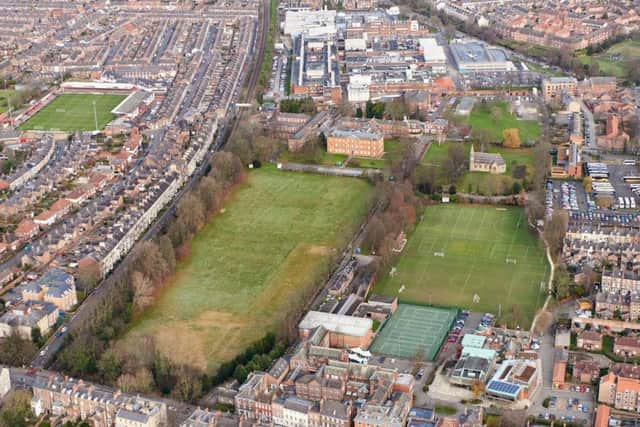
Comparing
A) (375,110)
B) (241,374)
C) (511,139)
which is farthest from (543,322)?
(375,110)

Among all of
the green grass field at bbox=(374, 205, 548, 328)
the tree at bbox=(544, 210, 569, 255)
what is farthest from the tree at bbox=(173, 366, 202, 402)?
the tree at bbox=(544, 210, 569, 255)

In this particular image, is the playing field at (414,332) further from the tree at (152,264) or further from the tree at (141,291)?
the tree at (152,264)

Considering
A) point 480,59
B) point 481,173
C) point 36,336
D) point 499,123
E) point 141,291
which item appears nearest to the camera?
point 36,336

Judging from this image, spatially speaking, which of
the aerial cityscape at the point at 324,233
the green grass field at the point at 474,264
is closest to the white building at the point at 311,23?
the aerial cityscape at the point at 324,233

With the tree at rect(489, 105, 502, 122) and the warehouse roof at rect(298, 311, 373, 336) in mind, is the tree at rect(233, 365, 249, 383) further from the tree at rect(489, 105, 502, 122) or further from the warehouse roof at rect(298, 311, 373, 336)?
the tree at rect(489, 105, 502, 122)

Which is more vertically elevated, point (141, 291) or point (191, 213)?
point (191, 213)

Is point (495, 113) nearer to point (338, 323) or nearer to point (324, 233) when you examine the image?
point (324, 233)
